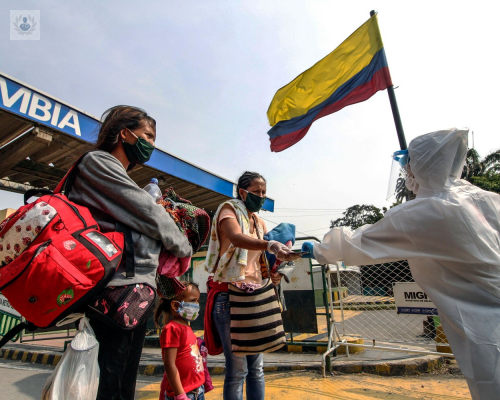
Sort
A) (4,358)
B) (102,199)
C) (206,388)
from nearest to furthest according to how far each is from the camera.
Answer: (102,199) < (206,388) < (4,358)

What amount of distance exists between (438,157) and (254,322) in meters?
1.42

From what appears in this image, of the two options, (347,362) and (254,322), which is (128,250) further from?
(347,362)

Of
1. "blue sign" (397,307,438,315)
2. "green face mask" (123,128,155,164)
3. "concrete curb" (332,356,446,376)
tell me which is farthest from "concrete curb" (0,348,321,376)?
"green face mask" (123,128,155,164)

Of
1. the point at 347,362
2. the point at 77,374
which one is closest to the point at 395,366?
the point at 347,362

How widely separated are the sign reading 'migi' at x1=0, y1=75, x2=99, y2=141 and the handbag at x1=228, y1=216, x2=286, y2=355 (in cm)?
300

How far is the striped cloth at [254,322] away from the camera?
1.84 metres

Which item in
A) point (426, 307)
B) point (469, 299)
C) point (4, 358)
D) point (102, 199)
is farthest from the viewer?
point (4, 358)

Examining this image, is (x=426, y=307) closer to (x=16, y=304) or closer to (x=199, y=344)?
(x=199, y=344)

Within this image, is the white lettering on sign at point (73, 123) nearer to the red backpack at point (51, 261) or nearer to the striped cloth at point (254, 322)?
the striped cloth at point (254, 322)

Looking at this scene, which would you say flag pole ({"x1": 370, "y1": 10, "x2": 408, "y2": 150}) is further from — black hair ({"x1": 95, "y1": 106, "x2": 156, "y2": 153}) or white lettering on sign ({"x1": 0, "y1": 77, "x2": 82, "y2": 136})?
white lettering on sign ({"x1": 0, "y1": 77, "x2": 82, "y2": 136})

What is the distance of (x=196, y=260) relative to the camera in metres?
6.01

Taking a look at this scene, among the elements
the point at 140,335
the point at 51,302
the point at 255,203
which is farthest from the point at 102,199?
the point at 255,203

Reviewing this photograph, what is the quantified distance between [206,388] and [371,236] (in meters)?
1.72

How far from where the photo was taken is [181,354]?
2279mm
